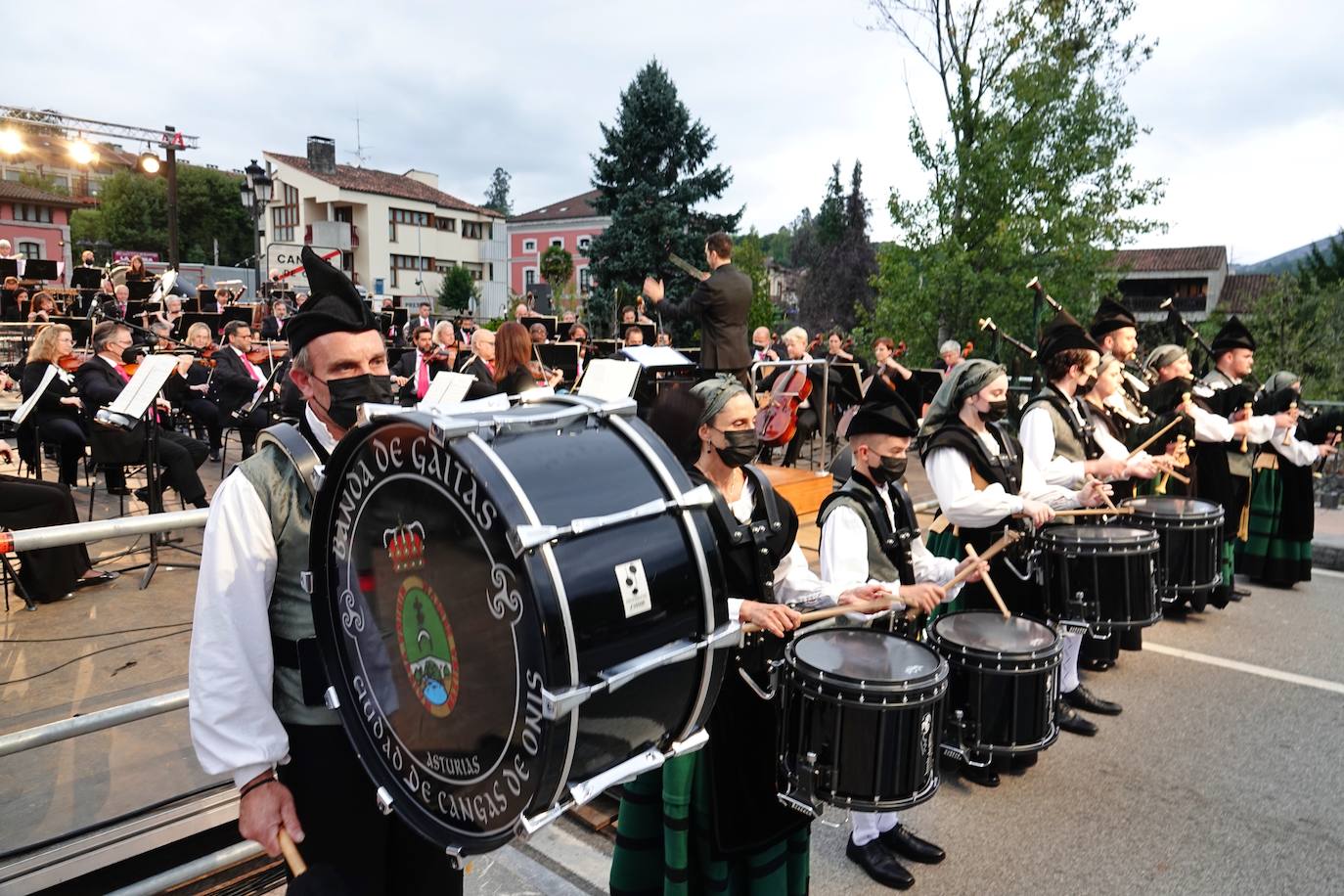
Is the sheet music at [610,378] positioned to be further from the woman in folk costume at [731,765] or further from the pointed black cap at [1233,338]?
the pointed black cap at [1233,338]

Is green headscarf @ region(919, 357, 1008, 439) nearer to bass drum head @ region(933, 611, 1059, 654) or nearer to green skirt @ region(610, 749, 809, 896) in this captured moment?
bass drum head @ region(933, 611, 1059, 654)

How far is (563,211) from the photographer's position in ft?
217

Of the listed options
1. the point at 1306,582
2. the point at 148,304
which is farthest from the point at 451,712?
the point at 148,304

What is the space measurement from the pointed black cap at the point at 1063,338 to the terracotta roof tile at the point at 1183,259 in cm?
5935

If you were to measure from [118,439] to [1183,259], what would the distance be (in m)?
66.3

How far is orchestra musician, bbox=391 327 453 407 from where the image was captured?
1052 centimetres

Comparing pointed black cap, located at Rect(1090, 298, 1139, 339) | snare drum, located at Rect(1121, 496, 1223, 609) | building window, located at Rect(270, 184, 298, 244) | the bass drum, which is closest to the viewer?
the bass drum

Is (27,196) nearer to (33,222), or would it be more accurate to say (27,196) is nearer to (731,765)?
(33,222)

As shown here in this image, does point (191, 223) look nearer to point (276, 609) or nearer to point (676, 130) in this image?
point (676, 130)

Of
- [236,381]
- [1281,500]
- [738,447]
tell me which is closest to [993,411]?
[738,447]

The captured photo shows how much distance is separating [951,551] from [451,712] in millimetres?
3652

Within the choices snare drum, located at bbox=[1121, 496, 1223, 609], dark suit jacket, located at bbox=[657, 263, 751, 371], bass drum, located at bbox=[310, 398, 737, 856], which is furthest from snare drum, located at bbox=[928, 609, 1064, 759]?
dark suit jacket, located at bbox=[657, 263, 751, 371]

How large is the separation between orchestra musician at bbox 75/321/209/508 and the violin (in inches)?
214

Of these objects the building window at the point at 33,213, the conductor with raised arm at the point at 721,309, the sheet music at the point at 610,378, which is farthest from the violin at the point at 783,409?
the building window at the point at 33,213
